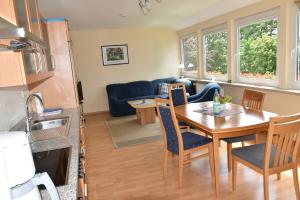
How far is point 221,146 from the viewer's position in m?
3.63

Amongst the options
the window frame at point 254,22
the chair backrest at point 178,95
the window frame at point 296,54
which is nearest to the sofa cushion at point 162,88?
the window frame at point 254,22

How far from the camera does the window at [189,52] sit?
21.3ft

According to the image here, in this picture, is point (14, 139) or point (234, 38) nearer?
point (14, 139)

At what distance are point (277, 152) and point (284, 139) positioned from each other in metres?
0.13

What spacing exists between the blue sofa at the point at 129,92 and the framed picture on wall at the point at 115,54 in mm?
Answer: 689

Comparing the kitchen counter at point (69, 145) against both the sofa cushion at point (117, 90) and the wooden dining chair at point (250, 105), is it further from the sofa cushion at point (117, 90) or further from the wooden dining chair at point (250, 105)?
the sofa cushion at point (117, 90)

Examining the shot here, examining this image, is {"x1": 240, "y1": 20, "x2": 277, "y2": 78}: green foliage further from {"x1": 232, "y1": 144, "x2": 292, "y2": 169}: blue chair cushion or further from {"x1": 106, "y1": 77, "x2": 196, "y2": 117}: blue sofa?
{"x1": 232, "y1": 144, "x2": 292, "y2": 169}: blue chair cushion

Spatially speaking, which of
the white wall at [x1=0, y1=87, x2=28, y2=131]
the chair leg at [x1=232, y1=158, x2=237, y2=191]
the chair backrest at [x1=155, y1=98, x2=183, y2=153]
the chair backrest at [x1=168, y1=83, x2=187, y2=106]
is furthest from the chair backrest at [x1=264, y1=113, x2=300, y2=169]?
the white wall at [x1=0, y1=87, x2=28, y2=131]

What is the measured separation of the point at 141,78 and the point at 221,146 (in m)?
3.99

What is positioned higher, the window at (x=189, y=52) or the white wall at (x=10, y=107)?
the window at (x=189, y=52)

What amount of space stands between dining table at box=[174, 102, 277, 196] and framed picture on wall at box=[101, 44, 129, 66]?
4.19 m

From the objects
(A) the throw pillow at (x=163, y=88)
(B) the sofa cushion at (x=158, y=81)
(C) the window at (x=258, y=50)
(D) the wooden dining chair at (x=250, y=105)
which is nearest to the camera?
(D) the wooden dining chair at (x=250, y=105)

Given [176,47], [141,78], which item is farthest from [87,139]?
[176,47]

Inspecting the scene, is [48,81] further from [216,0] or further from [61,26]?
[216,0]
